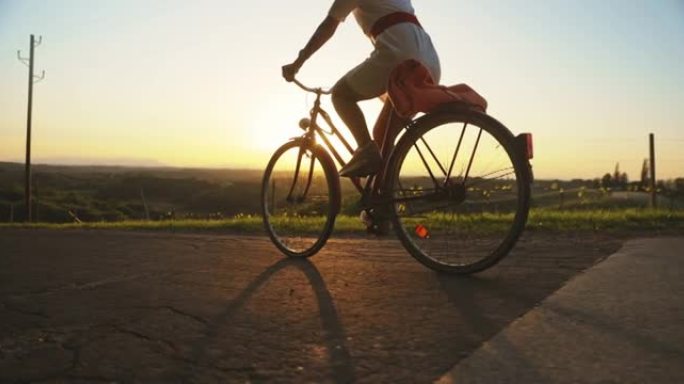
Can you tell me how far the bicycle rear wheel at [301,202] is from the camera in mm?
4613

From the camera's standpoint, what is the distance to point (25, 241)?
5.85 metres

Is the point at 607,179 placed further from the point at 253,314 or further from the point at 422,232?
the point at 253,314

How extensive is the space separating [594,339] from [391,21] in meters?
2.40

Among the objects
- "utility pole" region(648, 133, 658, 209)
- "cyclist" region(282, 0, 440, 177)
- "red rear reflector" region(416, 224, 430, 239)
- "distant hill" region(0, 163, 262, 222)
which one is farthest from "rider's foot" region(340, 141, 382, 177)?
"distant hill" region(0, 163, 262, 222)

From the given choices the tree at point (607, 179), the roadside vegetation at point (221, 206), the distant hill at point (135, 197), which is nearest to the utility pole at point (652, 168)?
the roadside vegetation at point (221, 206)

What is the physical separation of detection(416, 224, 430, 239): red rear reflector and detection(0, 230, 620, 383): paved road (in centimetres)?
20

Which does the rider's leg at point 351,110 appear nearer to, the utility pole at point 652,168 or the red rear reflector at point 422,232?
the red rear reflector at point 422,232

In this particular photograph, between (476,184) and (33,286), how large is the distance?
257 centimetres

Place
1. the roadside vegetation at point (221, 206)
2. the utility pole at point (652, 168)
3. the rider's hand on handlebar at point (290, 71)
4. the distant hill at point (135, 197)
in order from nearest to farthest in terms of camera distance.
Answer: the rider's hand on handlebar at point (290, 71) → the roadside vegetation at point (221, 206) → the utility pole at point (652, 168) → the distant hill at point (135, 197)

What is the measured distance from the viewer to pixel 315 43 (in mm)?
4391

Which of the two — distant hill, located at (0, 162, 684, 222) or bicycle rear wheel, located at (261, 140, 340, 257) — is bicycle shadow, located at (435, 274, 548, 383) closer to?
bicycle rear wheel, located at (261, 140, 340, 257)

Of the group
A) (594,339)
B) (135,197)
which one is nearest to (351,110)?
(594,339)

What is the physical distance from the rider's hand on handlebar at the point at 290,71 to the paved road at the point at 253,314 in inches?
55.4

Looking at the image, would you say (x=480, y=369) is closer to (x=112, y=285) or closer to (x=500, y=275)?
(x=500, y=275)
